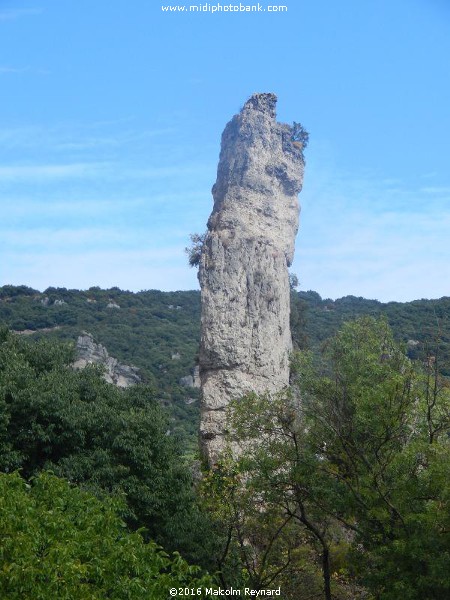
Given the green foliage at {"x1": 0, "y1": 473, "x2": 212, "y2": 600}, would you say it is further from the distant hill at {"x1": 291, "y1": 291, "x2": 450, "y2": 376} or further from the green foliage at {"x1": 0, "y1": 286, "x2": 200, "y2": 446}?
the green foliage at {"x1": 0, "y1": 286, "x2": 200, "y2": 446}

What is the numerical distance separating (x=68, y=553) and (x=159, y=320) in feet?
159

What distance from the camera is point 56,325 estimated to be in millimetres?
53438

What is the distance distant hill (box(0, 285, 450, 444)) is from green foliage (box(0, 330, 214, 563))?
14.5 m

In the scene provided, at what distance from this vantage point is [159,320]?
192 feet

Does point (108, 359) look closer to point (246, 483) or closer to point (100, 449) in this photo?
point (100, 449)

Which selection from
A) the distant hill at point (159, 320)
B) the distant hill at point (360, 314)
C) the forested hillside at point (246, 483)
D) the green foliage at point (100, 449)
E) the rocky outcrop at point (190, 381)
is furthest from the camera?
the rocky outcrop at point (190, 381)

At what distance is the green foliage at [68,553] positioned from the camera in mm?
9609

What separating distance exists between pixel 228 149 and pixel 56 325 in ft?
95.1

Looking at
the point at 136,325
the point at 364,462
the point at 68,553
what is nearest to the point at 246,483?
the point at 364,462

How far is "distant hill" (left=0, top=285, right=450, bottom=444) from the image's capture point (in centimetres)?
4166

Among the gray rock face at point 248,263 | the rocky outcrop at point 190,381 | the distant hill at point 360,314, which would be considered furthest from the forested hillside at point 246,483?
the rocky outcrop at point 190,381

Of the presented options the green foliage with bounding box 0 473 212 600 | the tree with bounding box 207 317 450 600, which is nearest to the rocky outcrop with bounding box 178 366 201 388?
the tree with bounding box 207 317 450 600

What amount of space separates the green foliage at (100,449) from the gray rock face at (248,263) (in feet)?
10.8

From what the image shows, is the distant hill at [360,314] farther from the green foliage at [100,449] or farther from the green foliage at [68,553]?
the green foliage at [68,553]
